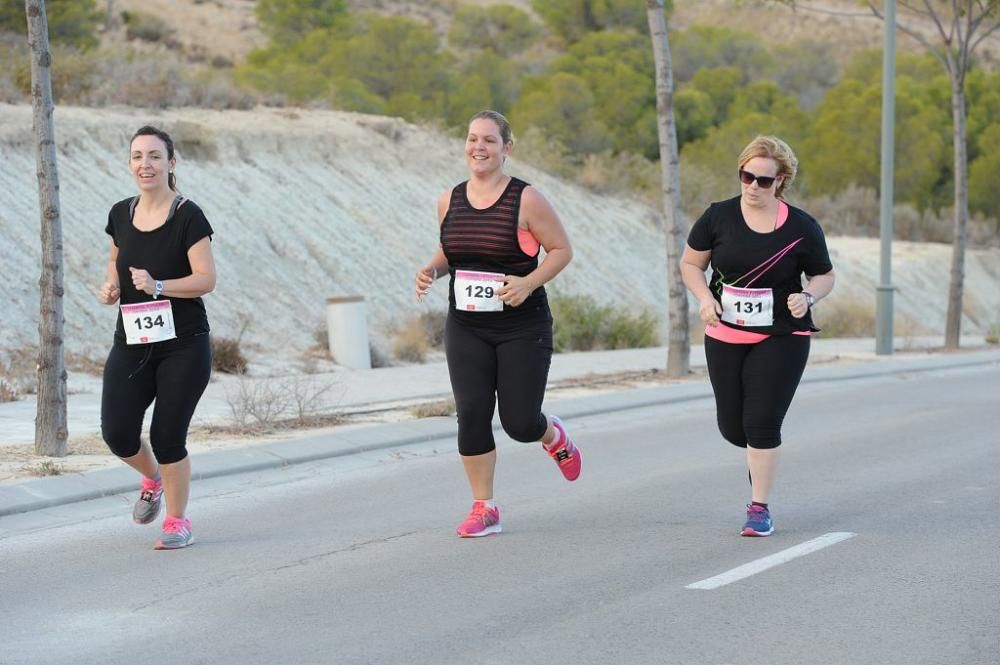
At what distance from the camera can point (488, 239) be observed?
26.1 ft

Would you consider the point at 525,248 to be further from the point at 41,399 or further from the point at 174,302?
the point at 41,399

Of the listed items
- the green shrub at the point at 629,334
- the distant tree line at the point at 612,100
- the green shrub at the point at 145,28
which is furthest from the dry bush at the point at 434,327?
the green shrub at the point at 145,28

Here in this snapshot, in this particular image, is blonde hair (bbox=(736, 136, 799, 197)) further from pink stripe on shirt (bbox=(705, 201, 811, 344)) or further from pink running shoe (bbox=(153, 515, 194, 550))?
pink running shoe (bbox=(153, 515, 194, 550))

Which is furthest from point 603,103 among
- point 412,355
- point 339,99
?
point 412,355

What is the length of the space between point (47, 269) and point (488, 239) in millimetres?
4593

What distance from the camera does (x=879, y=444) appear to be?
12.7 m

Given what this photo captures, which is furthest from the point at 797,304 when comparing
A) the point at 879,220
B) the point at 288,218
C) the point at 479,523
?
the point at 879,220

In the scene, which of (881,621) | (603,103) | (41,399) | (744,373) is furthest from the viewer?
(603,103)

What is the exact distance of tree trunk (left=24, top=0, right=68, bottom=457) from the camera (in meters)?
11.2

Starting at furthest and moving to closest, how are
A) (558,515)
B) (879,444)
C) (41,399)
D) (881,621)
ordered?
(879,444) → (41,399) → (558,515) → (881,621)

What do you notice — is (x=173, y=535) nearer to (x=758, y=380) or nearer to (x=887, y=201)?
(x=758, y=380)

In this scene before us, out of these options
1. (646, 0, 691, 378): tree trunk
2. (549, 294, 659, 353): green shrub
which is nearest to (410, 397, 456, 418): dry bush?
(646, 0, 691, 378): tree trunk

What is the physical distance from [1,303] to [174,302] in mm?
12327

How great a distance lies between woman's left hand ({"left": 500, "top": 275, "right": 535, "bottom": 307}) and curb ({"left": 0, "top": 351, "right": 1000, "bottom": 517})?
3475mm
